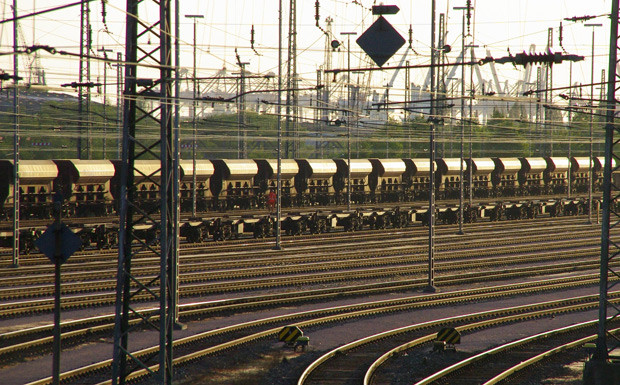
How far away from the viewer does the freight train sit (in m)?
37.3

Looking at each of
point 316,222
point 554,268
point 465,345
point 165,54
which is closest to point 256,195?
point 316,222

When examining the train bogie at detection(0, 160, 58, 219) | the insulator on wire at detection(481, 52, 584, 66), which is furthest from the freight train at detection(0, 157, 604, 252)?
the insulator on wire at detection(481, 52, 584, 66)

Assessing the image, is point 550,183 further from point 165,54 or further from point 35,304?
point 165,54

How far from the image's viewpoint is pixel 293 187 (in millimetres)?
50688

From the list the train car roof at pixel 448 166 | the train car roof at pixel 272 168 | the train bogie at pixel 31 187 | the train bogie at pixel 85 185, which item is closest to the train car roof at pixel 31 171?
the train bogie at pixel 31 187

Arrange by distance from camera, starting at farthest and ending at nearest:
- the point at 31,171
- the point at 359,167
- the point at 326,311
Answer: the point at 359,167 → the point at 31,171 → the point at 326,311

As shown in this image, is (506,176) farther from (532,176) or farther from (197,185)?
(197,185)

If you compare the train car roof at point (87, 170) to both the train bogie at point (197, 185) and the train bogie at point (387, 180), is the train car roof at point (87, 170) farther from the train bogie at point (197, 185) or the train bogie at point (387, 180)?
the train bogie at point (387, 180)

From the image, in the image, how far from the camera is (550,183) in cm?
7006

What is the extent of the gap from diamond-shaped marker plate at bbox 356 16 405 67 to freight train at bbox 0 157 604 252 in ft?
43.1

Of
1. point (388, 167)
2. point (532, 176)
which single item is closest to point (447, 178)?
point (388, 167)

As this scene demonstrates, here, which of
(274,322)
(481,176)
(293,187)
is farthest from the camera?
(481,176)

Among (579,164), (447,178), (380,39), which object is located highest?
(380,39)

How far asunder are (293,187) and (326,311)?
2653 cm
